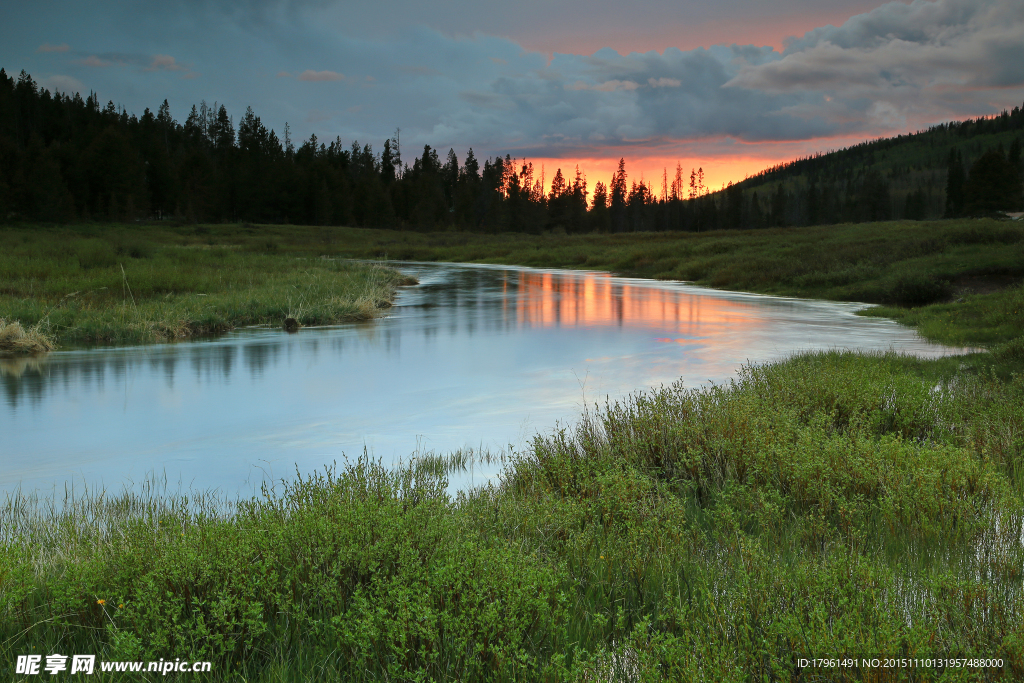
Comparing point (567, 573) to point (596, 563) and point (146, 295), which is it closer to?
point (596, 563)

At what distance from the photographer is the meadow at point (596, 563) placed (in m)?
3.60

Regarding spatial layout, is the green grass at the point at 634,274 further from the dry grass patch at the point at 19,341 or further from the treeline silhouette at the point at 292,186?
the treeline silhouette at the point at 292,186

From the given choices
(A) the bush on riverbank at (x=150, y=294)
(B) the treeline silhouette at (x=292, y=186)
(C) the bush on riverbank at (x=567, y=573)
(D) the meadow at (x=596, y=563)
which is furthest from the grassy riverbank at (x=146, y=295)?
(B) the treeline silhouette at (x=292, y=186)

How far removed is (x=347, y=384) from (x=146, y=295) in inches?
522

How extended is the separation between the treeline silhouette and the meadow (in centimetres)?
7698

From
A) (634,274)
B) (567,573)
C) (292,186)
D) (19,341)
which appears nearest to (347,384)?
(19,341)

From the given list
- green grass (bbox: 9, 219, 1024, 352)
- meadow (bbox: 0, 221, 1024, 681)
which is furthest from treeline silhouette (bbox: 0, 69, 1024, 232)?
meadow (bbox: 0, 221, 1024, 681)

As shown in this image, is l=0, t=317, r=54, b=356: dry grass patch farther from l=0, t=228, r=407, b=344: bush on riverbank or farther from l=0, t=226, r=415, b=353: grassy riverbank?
l=0, t=228, r=407, b=344: bush on riverbank

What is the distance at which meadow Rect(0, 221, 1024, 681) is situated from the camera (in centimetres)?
360

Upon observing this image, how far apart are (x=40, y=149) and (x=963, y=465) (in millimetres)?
99648

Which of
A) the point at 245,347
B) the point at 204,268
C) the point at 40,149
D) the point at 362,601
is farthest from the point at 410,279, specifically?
the point at 40,149

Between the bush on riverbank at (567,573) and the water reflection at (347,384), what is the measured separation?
7.90ft

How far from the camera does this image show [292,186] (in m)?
112

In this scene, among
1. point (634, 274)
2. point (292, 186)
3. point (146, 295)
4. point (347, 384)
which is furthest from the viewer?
point (292, 186)
